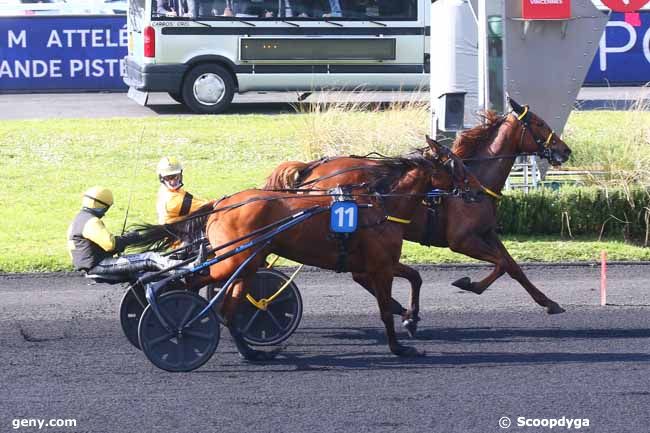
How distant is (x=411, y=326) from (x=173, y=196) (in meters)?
2.09

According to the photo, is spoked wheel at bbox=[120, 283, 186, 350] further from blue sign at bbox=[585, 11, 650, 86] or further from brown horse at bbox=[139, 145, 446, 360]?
blue sign at bbox=[585, 11, 650, 86]

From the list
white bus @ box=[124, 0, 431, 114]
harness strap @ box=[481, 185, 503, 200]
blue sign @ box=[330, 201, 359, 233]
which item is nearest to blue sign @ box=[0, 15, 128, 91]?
white bus @ box=[124, 0, 431, 114]

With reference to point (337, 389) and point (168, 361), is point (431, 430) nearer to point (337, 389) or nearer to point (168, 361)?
point (337, 389)

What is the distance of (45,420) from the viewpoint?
6957 millimetres

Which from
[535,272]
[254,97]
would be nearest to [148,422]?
[535,272]

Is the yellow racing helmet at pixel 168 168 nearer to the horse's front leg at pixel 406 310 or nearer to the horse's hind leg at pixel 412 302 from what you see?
the horse's front leg at pixel 406 310

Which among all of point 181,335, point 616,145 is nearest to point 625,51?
point 616,145

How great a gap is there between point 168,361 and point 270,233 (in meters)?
1.12

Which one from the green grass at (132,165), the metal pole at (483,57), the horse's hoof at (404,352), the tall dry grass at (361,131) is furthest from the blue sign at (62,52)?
the horse's hoof at (404,352)

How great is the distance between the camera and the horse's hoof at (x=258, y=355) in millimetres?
8320

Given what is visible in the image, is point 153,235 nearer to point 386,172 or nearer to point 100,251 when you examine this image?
point 100,251

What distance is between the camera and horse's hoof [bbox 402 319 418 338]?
29.4 ft

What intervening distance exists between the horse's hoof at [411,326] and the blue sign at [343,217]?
1217 mm

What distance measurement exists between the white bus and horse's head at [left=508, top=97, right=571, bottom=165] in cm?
929
